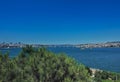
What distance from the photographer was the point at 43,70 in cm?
1756

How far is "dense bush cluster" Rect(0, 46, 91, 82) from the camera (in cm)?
1705

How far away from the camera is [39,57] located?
18734mm

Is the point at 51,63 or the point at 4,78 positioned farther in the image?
the point at 51,63

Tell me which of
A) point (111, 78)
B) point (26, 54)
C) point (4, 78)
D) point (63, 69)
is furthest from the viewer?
point (111, 78)

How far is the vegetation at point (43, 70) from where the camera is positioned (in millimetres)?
17047

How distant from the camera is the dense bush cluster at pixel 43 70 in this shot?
17.0 metres

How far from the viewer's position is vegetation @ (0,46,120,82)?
55.9 feet

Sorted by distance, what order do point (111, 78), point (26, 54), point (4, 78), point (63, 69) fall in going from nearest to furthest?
point (4, 78), point (63, 69), point (26, 54), point (111, 78)

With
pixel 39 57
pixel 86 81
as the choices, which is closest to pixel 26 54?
pixel 39 57

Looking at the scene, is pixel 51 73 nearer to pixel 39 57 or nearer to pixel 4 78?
pixel 39 57

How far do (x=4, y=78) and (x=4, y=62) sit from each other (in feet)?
5.38

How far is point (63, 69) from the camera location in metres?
18.0

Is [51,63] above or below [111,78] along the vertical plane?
above

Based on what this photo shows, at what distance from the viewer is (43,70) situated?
17.6 meters
